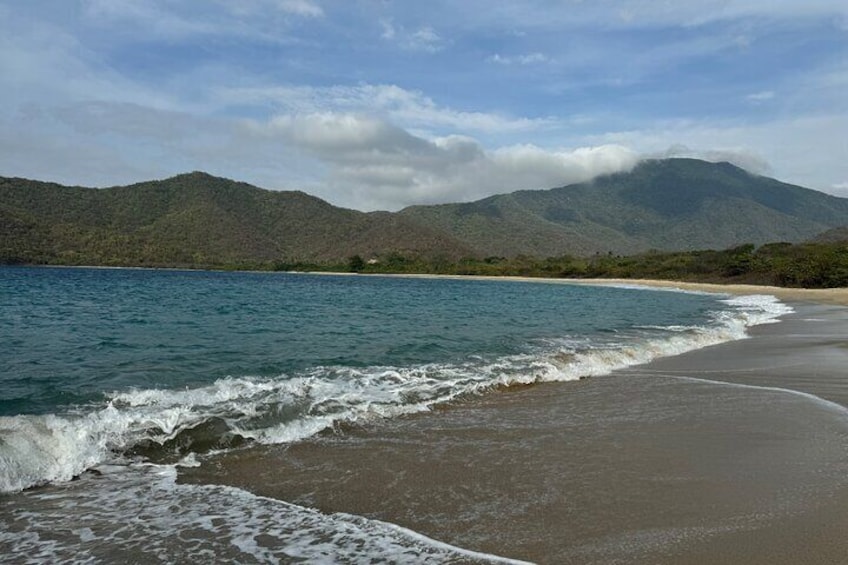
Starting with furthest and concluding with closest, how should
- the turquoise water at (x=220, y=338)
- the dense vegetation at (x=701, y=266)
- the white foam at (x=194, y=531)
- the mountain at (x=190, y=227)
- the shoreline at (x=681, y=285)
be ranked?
the mountain at (x=190, y=227)
the dense vegetation at (x=701, y=266)
the shoreline at (x=681, y=285)
the turquoise water at (x=220, y=338)
the white foam at (x=194, y=531)

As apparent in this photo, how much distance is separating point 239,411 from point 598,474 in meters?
4.99

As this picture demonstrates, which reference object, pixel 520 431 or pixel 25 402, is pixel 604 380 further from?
pixel 25 402

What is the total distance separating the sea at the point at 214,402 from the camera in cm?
467

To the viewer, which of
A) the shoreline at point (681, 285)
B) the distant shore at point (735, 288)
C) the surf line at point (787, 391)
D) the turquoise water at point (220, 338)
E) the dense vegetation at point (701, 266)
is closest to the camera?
the surf line at point (787, 391)

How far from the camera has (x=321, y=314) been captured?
1012 inches

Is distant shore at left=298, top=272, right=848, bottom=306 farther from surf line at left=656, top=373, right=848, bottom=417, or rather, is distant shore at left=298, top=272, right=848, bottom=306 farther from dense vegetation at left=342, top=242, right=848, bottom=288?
surf line at left=656, top=373, right=848, bottom=417

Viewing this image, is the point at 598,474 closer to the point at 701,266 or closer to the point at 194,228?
the point at 701,266

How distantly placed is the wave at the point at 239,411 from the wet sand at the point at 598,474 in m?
0.64

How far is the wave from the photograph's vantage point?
661 cm

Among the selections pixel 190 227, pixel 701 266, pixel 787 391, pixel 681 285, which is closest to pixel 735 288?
pixel 681 285

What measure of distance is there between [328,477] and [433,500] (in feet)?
Result: 4.16

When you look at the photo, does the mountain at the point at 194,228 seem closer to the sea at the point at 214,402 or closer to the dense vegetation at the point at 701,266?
the dense vegetation at the point at 701,266

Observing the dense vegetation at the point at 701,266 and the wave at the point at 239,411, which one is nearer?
the wave at the point at 239,411

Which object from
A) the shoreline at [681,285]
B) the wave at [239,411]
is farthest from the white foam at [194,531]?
the shoreline at [681,285]
